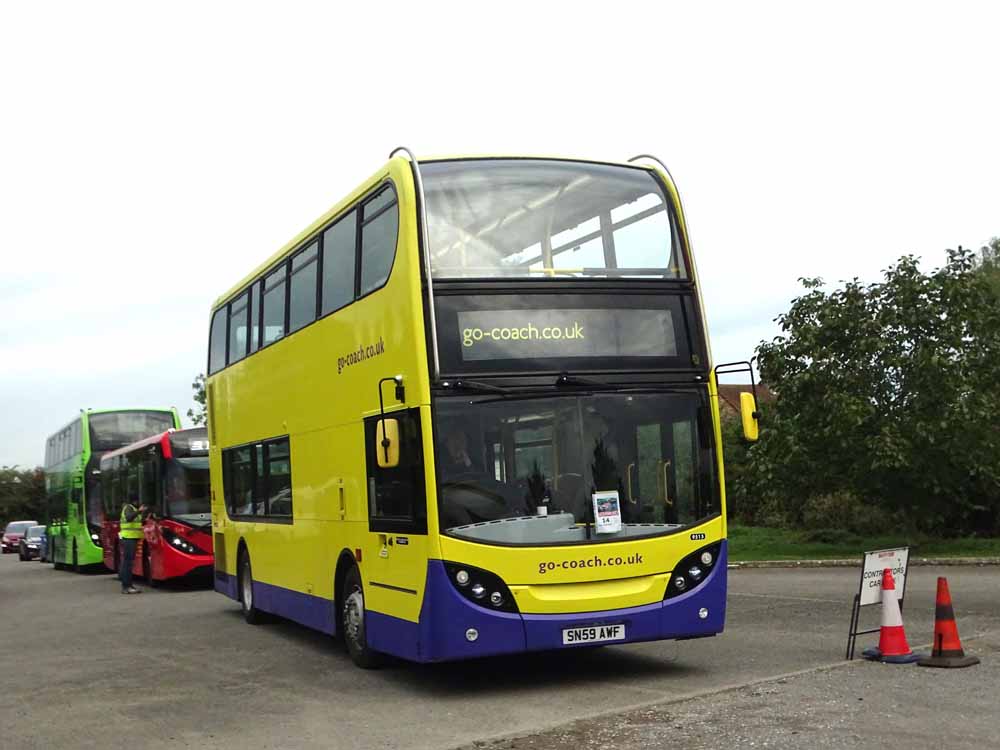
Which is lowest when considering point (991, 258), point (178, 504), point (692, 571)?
point (692, 571)

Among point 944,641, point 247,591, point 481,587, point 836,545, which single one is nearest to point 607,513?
point 481,587

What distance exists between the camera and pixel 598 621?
10.8 metres

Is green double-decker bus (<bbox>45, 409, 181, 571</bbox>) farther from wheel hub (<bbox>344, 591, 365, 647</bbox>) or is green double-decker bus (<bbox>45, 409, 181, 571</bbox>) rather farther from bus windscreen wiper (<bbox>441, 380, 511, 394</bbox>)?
bus windscreen wiper (<bbox>441, 380, 511, 394</bbox>)

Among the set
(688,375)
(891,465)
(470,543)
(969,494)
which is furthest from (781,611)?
(969,494)

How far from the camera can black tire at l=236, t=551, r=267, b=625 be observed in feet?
59.8

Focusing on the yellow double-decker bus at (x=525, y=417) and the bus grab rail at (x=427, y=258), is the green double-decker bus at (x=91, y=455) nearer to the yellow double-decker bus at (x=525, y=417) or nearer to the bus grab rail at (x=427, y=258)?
the yellow double-decker bus at (x=525, y=417)

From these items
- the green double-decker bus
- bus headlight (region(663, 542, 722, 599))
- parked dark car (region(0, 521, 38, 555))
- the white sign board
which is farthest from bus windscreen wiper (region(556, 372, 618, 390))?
parked dark car (region(0, 521, 38, 555))

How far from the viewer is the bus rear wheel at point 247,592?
717 inches

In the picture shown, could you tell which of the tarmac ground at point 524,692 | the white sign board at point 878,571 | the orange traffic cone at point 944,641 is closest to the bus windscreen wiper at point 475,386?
the tarmac ground at point 524,692

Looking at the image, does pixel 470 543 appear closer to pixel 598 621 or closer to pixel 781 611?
pixel 598 621

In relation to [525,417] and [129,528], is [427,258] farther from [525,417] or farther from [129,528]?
[129,528]

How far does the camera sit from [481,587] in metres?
10.6

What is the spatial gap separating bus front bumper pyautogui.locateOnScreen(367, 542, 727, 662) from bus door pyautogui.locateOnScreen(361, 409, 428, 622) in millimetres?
234

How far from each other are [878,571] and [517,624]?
320 centimetres
